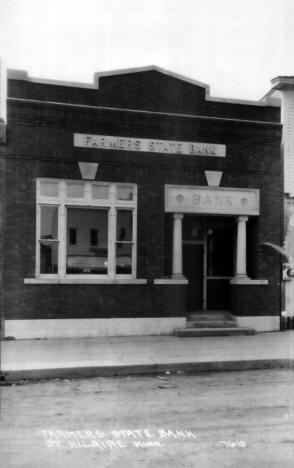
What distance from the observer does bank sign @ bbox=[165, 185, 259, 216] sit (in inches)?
483

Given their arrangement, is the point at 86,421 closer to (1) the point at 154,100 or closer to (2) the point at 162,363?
(2) the point at 162,363

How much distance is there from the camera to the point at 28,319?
11.2 m

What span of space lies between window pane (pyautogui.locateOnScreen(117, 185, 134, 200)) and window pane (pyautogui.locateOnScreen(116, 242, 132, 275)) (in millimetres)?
1120

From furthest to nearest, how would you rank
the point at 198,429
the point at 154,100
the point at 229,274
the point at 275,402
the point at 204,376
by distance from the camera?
the point at 229,274
the point at 154,100
the point at 204,376
the point at 275,402
the point at 198,429

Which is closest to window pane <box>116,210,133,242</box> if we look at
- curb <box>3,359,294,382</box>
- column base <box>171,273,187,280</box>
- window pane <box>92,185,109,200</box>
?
window pane <box>92,185,109,200</box>

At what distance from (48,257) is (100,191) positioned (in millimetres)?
1984

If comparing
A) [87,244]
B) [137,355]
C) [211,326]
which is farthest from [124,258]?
[137,355]

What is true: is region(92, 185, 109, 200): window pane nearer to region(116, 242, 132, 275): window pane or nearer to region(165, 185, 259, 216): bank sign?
region(116, 242, 132, 275): window pane

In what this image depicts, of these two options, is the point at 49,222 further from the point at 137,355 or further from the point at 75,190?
the point at 137,355

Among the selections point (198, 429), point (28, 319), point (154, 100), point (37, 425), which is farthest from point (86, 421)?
point (154, 100)

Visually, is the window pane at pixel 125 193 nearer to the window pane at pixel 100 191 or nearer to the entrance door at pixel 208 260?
the window pane at pixel 100 191

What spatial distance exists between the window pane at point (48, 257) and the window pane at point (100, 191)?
1476 millimetres

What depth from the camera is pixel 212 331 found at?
39.3ft

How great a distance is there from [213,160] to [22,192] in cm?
472
